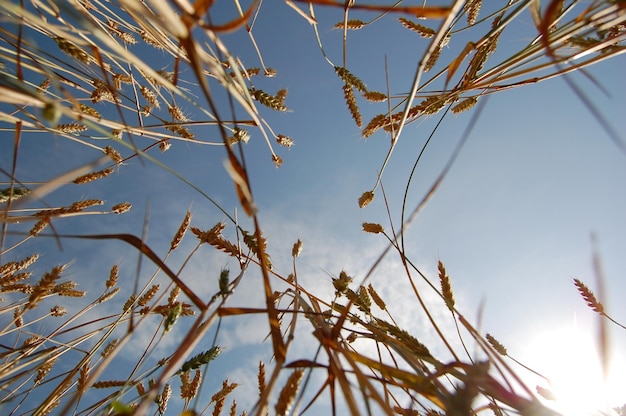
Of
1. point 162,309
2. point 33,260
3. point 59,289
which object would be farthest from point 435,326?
point 33,260

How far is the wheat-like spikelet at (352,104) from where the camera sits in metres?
2.38

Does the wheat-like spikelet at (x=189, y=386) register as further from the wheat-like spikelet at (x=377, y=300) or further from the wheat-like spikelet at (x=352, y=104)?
the wheat-like spikelet at (x=352, y=104)

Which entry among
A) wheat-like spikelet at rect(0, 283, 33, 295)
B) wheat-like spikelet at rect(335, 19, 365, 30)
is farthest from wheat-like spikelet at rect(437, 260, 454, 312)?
wheat-like spikelet at rect(0, 283, 33, 295)

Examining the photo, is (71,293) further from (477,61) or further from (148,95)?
(477,61)

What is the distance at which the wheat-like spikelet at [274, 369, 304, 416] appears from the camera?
72 centimetres

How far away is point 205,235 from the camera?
1.67 metres

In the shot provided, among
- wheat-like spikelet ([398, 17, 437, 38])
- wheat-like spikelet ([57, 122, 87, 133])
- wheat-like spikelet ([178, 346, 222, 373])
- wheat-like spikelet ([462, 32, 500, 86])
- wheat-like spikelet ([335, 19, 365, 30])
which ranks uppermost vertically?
wheat-like spikelet ([335, 19, 365, 30])

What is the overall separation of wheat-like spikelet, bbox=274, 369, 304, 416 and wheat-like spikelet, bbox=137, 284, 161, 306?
161 cm

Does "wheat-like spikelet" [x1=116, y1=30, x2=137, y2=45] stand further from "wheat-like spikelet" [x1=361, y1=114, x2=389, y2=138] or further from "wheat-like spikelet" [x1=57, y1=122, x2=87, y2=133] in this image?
"wheat-like spikelet" [x1=361, y1=114, x2=389, y2=138]

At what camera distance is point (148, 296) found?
86.7 inches

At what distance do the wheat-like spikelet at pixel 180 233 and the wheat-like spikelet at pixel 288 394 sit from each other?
1.43 m

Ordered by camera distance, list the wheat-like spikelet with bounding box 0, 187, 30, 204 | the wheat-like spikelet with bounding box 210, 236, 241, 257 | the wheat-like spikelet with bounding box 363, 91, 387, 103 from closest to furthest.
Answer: the wheat-like spikelet with bounding box 0, 187, 30, 204 < the wheat-like spikelet with bounding box 210, 236, 241, 257 < the wheat-like spikelet with bounding box 363, 91, 387, 103

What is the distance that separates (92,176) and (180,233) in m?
0.64

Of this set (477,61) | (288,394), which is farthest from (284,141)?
(288,394)
